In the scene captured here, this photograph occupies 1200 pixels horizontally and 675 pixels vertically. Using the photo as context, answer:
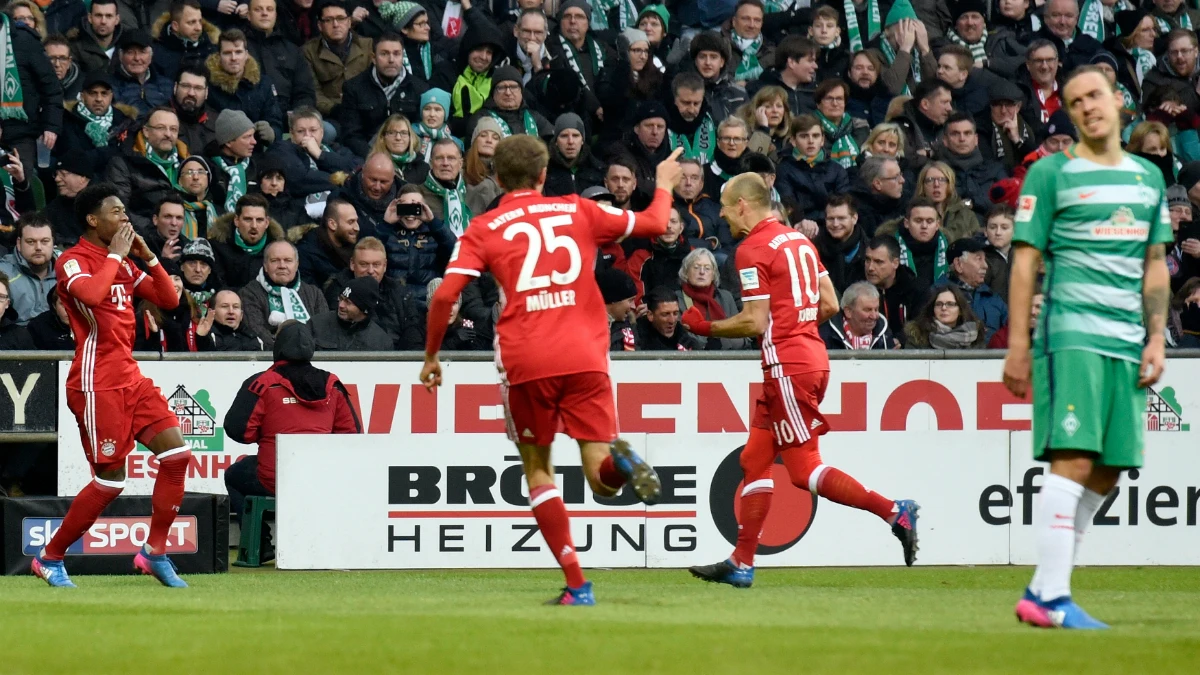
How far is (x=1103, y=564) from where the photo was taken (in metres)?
13.4

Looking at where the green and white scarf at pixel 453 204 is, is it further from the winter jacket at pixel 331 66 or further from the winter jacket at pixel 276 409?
the winter jacket at pixel 276 409

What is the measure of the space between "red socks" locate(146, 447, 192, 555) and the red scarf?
560 cm

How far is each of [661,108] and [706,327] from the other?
24.9 feet

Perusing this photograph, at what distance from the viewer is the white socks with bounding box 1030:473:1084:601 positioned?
6867 millimetres

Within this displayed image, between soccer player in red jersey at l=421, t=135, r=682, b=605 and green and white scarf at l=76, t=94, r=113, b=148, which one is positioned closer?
soccer player in red jersey at l=421, t=135, r=682, b=605

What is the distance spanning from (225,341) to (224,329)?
0.34 ft

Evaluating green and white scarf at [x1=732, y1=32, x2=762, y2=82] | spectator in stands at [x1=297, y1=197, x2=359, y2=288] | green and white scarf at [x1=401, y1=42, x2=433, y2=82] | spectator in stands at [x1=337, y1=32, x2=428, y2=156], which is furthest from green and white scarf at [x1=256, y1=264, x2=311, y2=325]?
green and white scarf at [x1=732, y1=32, x2=762, y2=82]

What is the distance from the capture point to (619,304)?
1471 cm

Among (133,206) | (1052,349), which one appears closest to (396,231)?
(133,206)

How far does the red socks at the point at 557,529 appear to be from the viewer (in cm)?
820

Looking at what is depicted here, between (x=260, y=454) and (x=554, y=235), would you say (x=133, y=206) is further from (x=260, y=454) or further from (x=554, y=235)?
(x=554, y=235)

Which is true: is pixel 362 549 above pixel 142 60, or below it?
below

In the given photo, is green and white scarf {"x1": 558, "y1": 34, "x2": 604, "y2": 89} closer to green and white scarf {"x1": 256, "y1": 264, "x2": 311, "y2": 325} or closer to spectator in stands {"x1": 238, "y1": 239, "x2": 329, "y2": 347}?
spectator in stands {"x1": 238, "y1": 239, "x2": 329, "y2": 347}

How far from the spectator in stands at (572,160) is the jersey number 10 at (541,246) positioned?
757 centimetres
